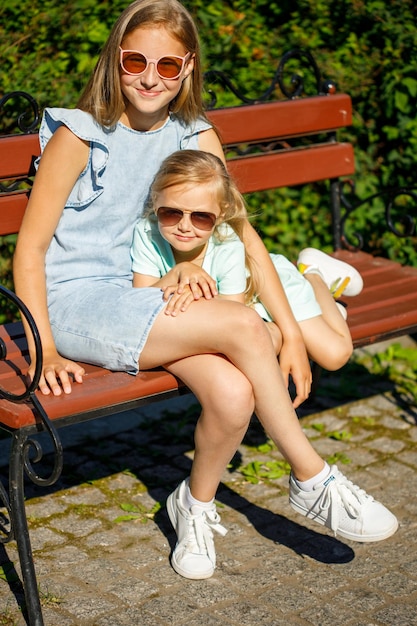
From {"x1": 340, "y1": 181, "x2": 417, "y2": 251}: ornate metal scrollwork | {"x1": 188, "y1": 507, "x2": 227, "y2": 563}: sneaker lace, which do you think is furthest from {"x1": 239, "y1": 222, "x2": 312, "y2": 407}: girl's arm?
{"x1": 340, "y1": 181, "x2": 417, "y2": 251}: ornate metal scrollwork

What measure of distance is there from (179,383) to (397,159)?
2498mm

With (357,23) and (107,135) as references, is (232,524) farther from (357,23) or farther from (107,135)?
(357,23)

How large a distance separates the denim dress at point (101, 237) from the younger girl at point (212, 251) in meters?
0.09

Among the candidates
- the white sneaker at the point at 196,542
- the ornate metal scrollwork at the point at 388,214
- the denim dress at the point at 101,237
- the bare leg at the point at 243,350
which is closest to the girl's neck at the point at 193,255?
the denim dress at the point at 101,237

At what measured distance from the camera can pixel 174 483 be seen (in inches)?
162

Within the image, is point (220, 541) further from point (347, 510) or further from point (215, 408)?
point (215, 408)

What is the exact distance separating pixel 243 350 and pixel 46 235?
75cm

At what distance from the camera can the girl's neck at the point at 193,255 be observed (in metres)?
3.52

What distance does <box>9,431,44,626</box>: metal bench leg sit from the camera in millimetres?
3039

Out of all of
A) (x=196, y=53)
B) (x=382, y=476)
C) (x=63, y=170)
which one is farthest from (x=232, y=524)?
(x=196, y=53)

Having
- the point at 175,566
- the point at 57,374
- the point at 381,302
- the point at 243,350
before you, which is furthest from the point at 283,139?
the point at 175,566

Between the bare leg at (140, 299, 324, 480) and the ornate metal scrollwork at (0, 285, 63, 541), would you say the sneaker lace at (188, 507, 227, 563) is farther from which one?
the ornate metal scrollwork at (0, 285, 63, 541)

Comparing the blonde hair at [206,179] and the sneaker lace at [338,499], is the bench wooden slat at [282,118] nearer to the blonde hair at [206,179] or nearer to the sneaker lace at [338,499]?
the blonde hair at [206,179]

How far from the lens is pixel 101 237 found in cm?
361
